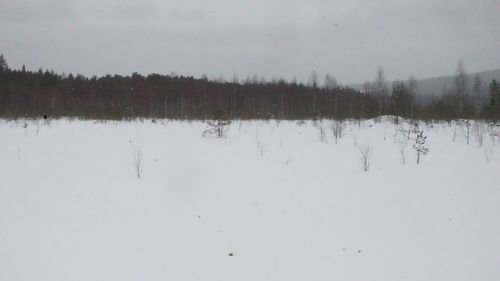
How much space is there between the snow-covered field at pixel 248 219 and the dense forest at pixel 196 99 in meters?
18.6

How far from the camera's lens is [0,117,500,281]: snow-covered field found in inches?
132

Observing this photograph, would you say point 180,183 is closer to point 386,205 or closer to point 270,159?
point 270,159

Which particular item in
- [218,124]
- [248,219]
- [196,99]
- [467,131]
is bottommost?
[248,219]

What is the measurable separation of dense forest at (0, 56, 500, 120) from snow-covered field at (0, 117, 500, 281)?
18643 mm

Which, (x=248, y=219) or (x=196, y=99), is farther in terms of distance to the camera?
(x=196, y=99)

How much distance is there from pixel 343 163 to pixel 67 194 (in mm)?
6470

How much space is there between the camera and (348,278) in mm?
3199

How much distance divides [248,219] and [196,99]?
40213 millimetres

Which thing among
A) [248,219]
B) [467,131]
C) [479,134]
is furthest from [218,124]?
[467,131]

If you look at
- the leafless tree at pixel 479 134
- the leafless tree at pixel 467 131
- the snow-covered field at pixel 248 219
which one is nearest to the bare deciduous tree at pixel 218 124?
the snow-covered field at pixel 248 219

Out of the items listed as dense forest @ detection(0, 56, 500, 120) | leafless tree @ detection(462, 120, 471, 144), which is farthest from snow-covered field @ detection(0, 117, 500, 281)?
dense forest @ detection(0, 56, 500, 120)

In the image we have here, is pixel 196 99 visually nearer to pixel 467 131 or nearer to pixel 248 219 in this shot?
pixel 467 131

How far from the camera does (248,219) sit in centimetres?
467

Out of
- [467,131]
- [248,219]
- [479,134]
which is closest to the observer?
[248,219]
